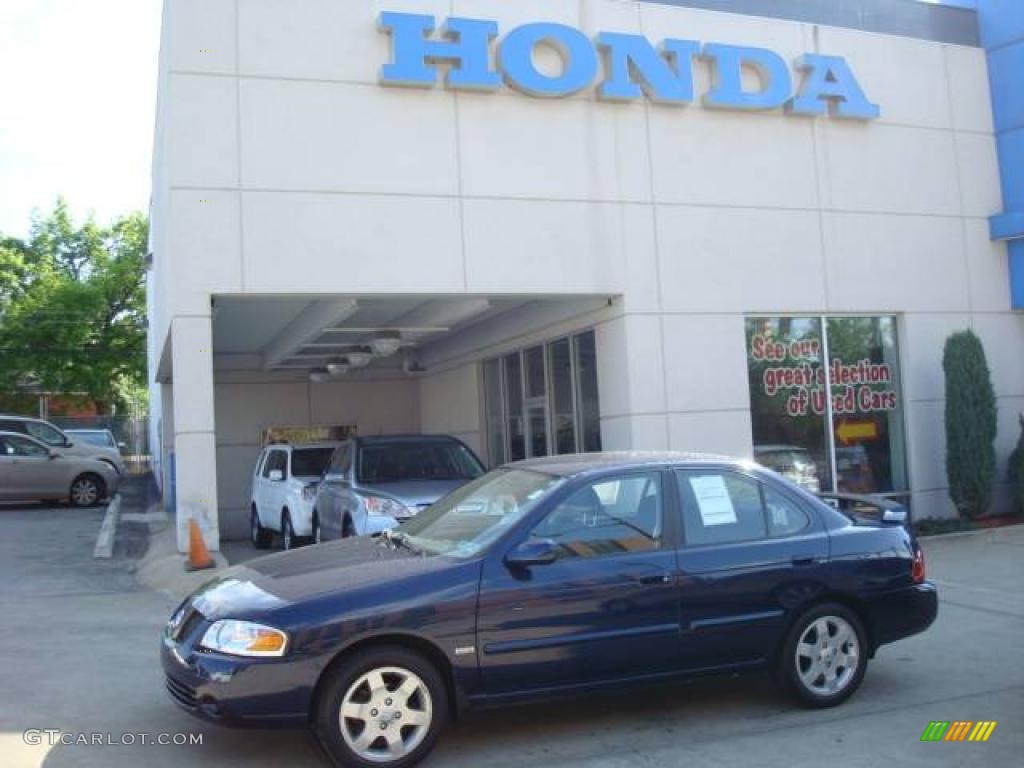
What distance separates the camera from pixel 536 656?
5.36 m

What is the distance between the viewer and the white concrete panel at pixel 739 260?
12727 millimetres

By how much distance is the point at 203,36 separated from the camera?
11156mm

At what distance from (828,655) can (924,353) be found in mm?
8971

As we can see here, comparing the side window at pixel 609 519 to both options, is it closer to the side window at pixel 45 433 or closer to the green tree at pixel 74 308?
the side window at pixel 45 433

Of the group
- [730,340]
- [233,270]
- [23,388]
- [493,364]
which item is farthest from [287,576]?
[23,388]

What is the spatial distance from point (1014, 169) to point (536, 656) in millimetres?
12578

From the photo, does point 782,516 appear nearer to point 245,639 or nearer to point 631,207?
point 245,639

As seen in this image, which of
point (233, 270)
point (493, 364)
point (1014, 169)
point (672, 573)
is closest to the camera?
point (672, 573)

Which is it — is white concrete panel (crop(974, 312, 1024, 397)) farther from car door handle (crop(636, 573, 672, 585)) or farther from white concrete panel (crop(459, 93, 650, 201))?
car door handle (crop(636, 573, 672, 585))

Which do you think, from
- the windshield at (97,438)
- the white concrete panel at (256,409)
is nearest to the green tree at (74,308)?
the windshield at (97,438)

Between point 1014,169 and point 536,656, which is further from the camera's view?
point 1014,169

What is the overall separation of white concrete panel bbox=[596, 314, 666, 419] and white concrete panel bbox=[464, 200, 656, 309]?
0.30 metres

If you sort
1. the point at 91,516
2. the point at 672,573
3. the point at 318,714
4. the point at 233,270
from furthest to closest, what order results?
the point at 91,516 → the point at 233,270 → the point at 672,573 → the point at 318,714

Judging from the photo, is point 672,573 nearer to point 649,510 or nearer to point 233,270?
point 649,510
